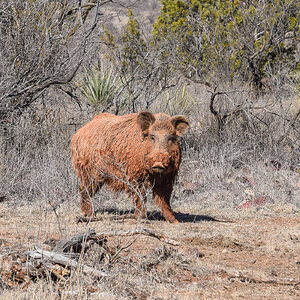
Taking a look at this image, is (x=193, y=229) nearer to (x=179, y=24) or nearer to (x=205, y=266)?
(x=205, y=266)

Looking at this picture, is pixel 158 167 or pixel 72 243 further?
pixel 158 167

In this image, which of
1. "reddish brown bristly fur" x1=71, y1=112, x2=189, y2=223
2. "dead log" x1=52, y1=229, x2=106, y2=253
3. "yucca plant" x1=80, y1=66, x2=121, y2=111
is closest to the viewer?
"dead log" x1=52, y1=229, x2=106, y2=253

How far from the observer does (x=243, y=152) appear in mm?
11852

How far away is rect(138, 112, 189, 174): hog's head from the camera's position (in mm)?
7617

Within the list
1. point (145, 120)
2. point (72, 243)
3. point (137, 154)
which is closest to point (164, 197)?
point (137, 154)

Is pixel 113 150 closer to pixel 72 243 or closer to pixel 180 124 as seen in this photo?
pixel 180 124

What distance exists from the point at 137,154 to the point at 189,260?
2.39 m

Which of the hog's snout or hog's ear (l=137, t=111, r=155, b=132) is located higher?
hog's ear (l=137, t=111, r=155, b=132)

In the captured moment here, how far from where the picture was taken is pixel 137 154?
26.0ft

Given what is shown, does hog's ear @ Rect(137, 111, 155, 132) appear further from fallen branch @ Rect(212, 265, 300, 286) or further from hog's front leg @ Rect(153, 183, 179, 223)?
fallen branch @ Rect(212, 265, 300, 286)

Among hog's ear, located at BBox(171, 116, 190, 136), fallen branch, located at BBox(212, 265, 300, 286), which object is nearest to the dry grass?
fallen branch, located at BBox(212, 265, 300, 286)

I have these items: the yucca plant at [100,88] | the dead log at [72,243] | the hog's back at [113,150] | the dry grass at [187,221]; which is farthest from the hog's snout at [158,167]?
the yucca plant at [100,88]

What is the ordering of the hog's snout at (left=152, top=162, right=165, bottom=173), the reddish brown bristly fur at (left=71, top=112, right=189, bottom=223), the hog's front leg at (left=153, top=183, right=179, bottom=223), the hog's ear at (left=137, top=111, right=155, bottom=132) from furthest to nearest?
the hog's front leg at (left=153, top=183, right=179, bottom=223), the hog's ear at (left=137, top=111, right=155, bottom=132), the reddish brown bristly fur at (left=71, top=112, right=189, bottom=223), the hog's snout at (left=152, top=162, right=165, bottom=173)

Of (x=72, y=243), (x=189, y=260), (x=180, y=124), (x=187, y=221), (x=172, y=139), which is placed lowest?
(x=187, y=221)
